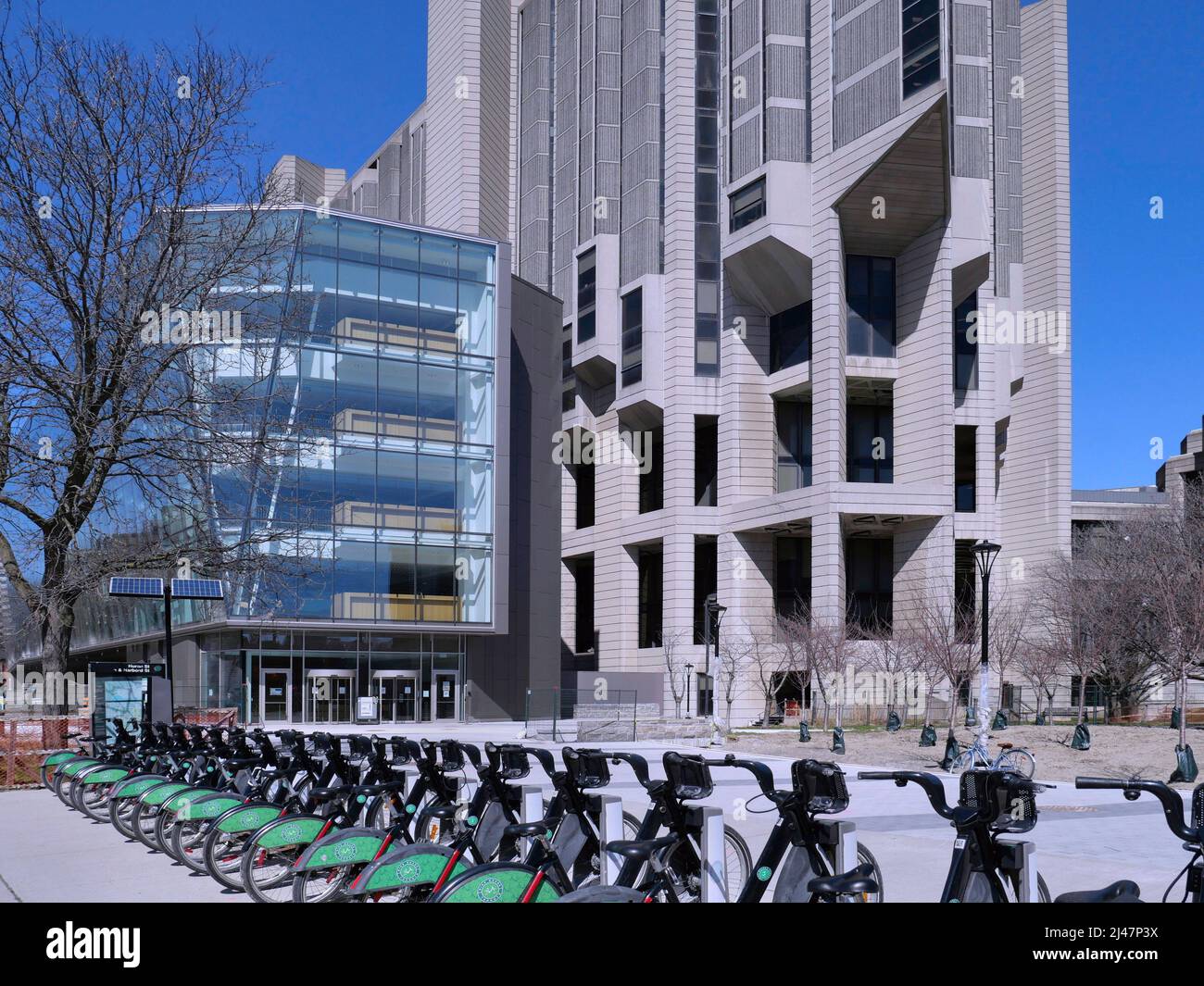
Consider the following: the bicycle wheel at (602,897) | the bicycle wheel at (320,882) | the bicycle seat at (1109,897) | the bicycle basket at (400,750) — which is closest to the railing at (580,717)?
the bicycle basket at (400,750)

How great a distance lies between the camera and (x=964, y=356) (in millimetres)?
59562

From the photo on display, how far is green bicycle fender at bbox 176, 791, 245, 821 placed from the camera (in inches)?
379

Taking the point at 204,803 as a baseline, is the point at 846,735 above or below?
below

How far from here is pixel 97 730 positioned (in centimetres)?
1845

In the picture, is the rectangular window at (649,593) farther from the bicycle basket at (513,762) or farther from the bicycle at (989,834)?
the bicycle at (989,834)

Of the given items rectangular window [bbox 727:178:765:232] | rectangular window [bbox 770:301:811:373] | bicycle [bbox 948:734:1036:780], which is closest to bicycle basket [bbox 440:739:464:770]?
bicycle [bbox 948:734:1036:780]

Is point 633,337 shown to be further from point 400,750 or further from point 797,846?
point 797,846

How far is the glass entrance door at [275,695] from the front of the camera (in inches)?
1806

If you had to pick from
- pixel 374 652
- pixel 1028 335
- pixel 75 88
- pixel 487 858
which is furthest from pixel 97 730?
pixel 1028 335

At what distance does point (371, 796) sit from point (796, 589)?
51994mm

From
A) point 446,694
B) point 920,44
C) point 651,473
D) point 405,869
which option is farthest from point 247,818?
point 651,473

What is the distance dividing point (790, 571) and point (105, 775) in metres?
49.0

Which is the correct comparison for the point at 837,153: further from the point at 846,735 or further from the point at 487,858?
the point at 487,858

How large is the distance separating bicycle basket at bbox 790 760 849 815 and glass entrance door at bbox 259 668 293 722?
4250 cm
